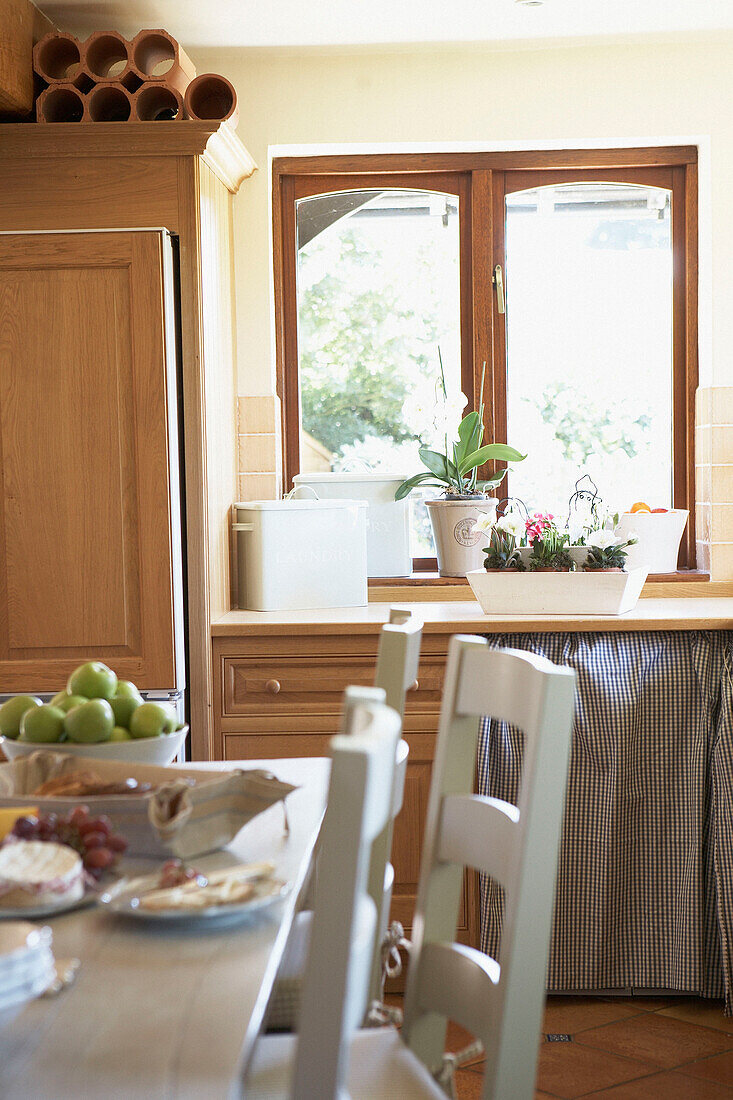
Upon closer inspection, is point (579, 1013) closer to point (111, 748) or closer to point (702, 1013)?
point (702, 1013)

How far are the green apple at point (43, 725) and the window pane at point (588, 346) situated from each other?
225 cm

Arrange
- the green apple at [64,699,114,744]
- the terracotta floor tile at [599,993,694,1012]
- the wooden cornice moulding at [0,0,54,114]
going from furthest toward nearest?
the terracotta floor tile at [599,993,694,1012], the wooden cornice moulding at [0,0,54,114], the green apple at [64,699,114,744]

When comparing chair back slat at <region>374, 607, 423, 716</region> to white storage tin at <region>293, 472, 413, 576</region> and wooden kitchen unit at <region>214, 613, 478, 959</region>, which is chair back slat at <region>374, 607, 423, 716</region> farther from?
white storage tin at <region>293, 472, 413, 576</region>

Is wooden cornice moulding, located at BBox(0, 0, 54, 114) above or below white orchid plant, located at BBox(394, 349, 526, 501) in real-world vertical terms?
Answer: above

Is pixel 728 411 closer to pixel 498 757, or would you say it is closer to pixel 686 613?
pixel 686 613

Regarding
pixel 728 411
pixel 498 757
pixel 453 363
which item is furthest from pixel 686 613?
pixel 453 363

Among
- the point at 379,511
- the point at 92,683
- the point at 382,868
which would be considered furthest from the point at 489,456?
the point at 92,683

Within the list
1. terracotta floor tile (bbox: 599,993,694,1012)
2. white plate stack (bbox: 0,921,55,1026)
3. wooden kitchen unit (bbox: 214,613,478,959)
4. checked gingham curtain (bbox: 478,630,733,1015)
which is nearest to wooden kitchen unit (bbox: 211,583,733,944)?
wooden kitchen unit (bbox: 214,613,478,959)

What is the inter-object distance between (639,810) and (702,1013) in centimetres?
48

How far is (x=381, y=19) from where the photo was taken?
2893 millimetres

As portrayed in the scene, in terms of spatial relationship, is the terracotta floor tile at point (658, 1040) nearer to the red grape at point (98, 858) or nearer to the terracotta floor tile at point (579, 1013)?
the terracotta floor tile at point (579, 1013)

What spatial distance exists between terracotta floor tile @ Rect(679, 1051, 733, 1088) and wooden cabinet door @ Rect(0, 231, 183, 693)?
1.38 meters

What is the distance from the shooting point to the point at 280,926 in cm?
98

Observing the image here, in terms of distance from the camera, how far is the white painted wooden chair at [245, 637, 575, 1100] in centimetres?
105
